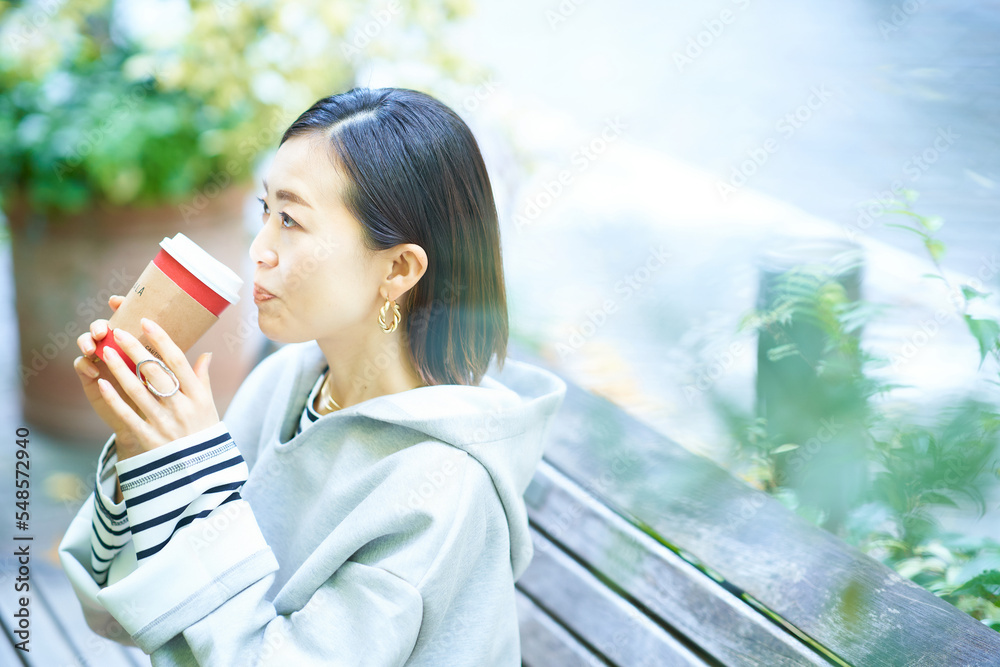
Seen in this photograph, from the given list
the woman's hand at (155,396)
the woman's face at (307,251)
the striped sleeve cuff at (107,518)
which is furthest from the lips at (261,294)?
the striped sleeve cuff at (107,518)

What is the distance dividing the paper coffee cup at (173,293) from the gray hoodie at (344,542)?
6.6 inches

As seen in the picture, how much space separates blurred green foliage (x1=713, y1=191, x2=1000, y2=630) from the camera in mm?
1368

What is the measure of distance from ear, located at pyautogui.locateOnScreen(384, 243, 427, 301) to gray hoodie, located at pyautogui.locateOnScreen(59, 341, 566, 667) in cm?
17

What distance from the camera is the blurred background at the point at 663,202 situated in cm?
150

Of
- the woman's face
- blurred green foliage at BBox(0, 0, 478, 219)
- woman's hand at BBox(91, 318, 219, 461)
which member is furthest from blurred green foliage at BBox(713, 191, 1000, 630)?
blurred green foliage at BBox(0, 0, 478, 219)

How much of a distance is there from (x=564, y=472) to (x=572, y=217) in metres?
1.24

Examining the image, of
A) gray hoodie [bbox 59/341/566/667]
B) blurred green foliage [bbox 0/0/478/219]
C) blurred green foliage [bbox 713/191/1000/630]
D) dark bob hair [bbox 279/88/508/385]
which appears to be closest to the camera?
gray hoodie [bbox 59/341/566/667]

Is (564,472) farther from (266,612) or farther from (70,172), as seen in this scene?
(70,172)

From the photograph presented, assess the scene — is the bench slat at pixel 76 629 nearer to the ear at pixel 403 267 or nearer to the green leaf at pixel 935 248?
the ear at pixel 403 267

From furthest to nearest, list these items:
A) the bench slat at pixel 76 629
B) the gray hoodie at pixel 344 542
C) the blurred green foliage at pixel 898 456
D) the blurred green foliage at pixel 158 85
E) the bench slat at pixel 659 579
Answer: the blurred green foliage at pixel 158 85 → the bench slat at pixel 76 629 → the blurred green foliage at pixel 898 456 → the bench slat at pixel 659 579 → the gray hoodie at pixel 344 542

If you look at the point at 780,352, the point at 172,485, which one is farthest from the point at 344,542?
the point at 780,352

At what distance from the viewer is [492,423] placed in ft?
3.78

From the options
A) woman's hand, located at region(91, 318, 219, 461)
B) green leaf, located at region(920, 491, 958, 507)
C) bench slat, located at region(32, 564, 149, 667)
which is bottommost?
bench slat, located at region(32, 564, 149, 667)

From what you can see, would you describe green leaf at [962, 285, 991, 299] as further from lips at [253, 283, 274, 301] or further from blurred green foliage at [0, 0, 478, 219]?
blurred green foliage at [0, 0, 478, 219]
